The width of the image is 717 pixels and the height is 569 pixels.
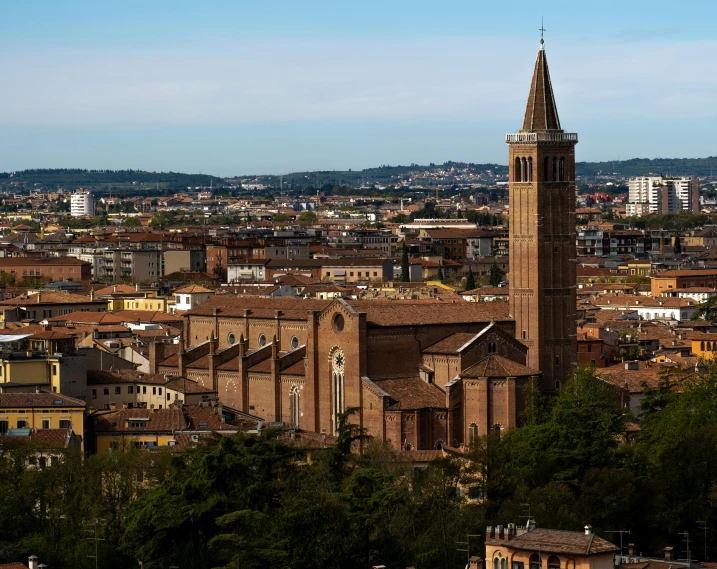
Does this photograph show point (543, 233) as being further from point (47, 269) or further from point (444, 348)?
point (47, 269)

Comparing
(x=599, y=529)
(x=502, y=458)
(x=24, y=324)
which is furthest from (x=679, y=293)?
(x=599, y=529)

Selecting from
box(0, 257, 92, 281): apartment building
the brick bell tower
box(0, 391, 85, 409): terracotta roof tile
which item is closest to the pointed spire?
the brick bell tower

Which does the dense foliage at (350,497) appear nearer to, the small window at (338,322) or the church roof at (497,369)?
the church roof at (497,369)

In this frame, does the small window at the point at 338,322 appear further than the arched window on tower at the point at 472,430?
Yes

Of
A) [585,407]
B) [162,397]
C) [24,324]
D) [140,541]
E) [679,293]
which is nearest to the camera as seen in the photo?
[140,541]

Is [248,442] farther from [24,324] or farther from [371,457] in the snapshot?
[24,324]

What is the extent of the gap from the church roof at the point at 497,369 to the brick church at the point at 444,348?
2.0 inches

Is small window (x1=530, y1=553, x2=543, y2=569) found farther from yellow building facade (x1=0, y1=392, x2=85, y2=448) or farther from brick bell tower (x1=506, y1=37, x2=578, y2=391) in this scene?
brick bell tower (x1=506, y1=37, x2=578, y2=391)

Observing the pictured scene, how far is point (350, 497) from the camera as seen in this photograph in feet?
150

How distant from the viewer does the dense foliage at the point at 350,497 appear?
42.3 meters

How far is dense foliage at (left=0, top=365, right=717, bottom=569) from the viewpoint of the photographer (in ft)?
139

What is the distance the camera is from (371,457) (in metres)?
52.3

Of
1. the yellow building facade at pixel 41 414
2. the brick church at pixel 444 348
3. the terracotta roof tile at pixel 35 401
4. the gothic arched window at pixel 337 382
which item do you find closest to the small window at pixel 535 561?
the yellow building facade at pixel 41 414

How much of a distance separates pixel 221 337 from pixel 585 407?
20.2 meters
